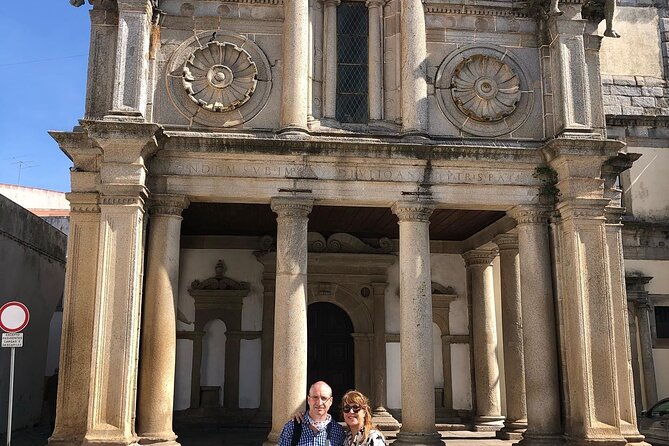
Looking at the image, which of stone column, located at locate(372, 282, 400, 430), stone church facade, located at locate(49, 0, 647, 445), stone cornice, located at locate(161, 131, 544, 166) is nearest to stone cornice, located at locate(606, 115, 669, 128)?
stone church facade, located at locate(49, 0, 647, 445)

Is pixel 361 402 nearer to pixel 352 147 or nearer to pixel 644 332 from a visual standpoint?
pixel 352 147

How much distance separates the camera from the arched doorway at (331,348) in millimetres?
16125

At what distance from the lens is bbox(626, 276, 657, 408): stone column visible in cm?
1889

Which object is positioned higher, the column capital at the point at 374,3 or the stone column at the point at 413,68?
the column capital at the point at 374,3

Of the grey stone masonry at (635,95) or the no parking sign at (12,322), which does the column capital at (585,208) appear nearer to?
the no parking sign at (12,322)

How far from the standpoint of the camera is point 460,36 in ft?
43.2

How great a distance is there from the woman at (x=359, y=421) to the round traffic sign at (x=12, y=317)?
6008 mm

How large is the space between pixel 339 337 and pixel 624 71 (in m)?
12.6

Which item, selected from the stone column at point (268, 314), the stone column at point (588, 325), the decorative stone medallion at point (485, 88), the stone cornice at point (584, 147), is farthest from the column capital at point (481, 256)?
the stone cornice at point (584, 147)

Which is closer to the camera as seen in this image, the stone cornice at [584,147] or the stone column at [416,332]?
the stone column at [416,332]

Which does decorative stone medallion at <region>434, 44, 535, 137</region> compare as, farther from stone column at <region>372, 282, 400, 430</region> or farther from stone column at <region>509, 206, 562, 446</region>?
stone column at <region>372, 282, 400, 430</region>

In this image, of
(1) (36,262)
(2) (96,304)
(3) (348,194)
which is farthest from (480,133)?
(1) (36,262)

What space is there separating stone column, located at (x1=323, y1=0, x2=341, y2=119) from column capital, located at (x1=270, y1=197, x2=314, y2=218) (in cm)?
174

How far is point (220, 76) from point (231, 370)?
23.1ft
